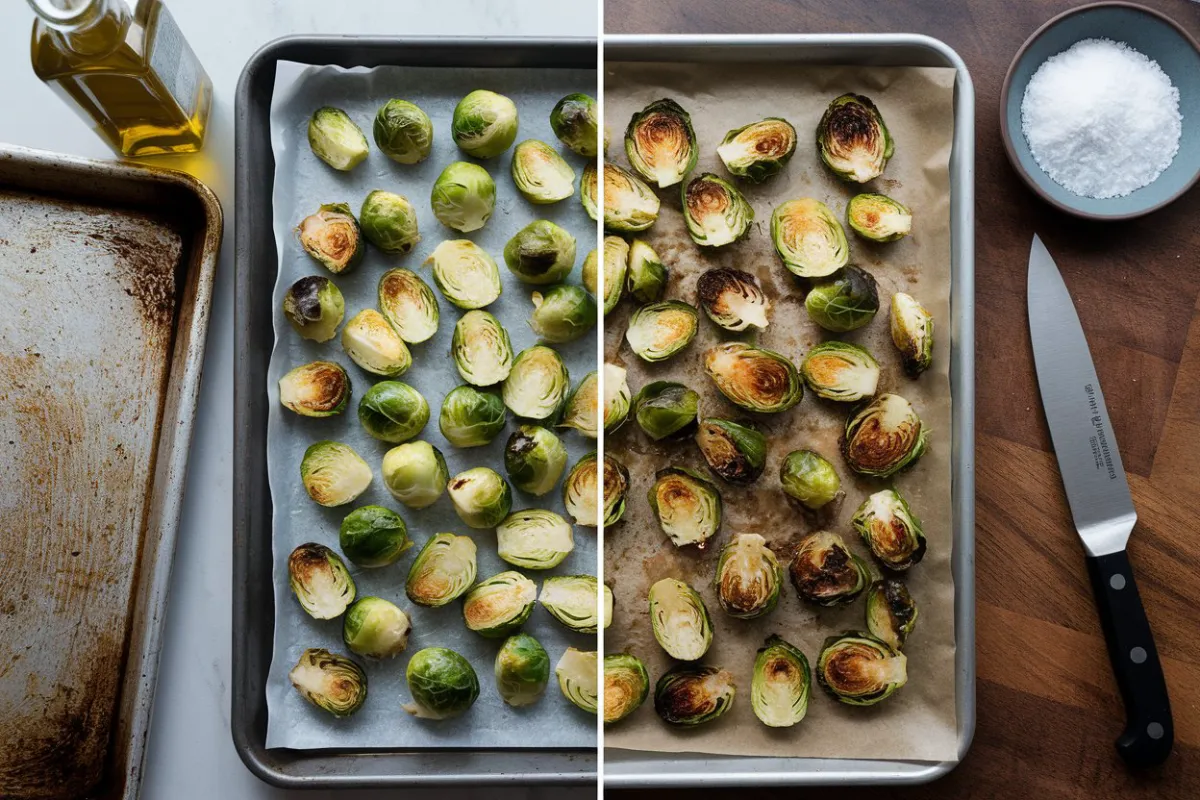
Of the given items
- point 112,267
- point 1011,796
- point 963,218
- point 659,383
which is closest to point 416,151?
point 112,267

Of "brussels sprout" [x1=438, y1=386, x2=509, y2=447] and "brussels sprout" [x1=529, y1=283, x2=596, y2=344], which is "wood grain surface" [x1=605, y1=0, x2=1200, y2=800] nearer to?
"brussels sprout" [x1=529, y1=283, x2=596, y2=344]

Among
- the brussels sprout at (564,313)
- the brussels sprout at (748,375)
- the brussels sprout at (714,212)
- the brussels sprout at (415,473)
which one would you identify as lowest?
the brussels sprout at (415,473)

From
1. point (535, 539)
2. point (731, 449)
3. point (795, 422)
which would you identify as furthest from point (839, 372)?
point (535, 539)

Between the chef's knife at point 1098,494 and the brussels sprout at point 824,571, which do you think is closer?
the chef's knife at point 1098,494

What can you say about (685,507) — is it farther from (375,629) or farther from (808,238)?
(375,629)

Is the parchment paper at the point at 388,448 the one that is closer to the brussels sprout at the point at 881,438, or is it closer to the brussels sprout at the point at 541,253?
the brussels sprout at the point at 541,253

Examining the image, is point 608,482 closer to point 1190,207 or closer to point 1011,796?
point 1011,796

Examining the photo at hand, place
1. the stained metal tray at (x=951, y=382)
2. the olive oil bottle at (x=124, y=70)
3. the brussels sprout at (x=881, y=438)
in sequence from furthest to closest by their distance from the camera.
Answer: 1. the brussels sprout at (x=881, y=438)
2. the stained metal tray at (x=951, y=382)
3. the olive oil bottle at (x=124, y=70)

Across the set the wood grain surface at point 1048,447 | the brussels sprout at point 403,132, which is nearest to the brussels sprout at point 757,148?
the wood grain surface at point 1048,447
